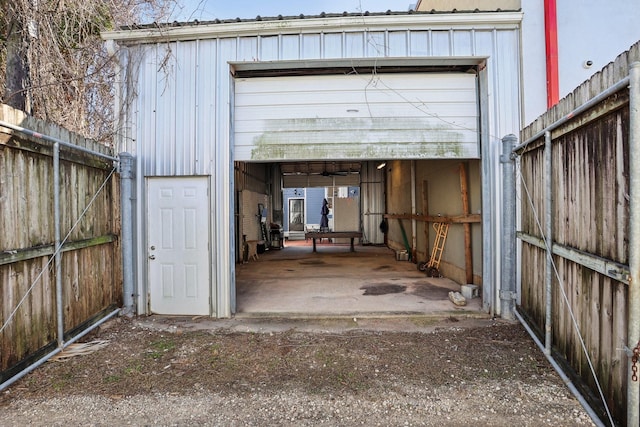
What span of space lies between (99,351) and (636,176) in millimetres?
4882

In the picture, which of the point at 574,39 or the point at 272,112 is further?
the point at 272,112

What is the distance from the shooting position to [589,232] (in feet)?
8.57

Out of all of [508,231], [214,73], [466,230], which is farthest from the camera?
[466,230]

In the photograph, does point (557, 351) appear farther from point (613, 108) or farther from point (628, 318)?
point (613, 108)

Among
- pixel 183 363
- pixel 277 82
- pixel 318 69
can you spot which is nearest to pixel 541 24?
pixel 318 69

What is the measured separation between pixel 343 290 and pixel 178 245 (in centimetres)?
298

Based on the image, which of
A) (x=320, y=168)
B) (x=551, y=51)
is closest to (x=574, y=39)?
A: (x=551, y=51)

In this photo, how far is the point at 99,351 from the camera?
12.2 feet

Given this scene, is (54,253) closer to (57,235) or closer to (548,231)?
(57,235)

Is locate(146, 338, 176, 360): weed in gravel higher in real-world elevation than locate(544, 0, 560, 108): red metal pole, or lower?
lower

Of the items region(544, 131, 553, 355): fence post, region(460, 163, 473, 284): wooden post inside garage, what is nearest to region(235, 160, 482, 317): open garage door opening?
region(460, 163, 473, 284): wooden post inside garage

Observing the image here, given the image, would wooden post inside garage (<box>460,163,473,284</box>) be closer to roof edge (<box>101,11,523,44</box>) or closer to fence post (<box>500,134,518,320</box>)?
fence post (<box>500,134,518,320</box>)

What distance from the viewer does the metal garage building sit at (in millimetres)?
4730

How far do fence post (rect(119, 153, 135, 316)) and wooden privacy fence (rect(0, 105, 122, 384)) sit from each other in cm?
14
